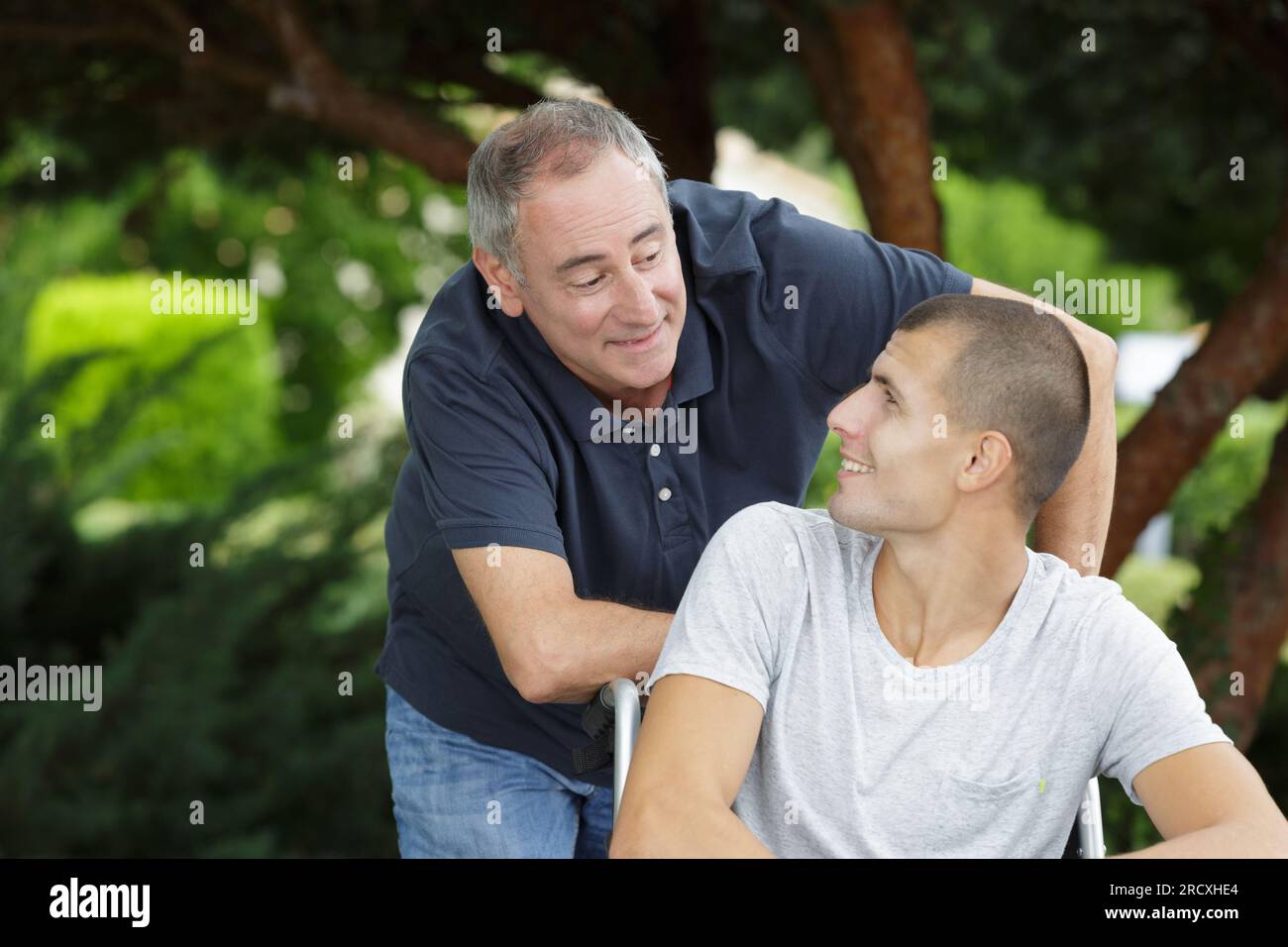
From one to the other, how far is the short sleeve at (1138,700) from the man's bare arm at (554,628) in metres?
0.59

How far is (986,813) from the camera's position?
77.7 inches

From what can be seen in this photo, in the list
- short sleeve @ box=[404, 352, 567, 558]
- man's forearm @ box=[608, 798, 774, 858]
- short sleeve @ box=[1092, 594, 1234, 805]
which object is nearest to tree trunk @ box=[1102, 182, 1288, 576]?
short sleeve @ box=[1092, 594, 1234, 805]

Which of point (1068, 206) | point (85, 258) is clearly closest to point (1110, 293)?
point (1068, 206)

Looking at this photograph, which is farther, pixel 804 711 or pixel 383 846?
pixel 383 846

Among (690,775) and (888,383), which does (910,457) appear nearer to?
(888,383)

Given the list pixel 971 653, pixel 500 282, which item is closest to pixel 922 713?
pixel 971 653

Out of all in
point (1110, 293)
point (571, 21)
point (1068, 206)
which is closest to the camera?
point (1110, 293)

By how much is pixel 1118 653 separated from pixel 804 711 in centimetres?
42

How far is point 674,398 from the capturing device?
2.36 m

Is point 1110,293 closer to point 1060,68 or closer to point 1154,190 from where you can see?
point 1060,68

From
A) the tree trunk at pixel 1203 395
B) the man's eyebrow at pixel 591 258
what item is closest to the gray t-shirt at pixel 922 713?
the man's eyebrow at pixel 591 258

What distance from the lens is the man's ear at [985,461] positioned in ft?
6.57

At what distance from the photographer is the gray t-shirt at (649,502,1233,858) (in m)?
1.97

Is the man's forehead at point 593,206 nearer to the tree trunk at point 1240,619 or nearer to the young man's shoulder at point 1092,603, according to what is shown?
the young man's shoulder at point 1092,603
